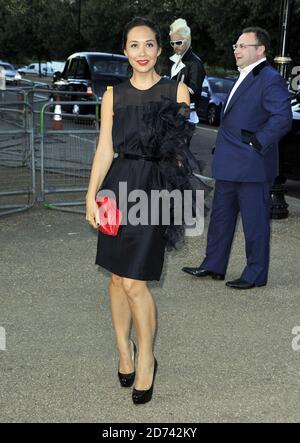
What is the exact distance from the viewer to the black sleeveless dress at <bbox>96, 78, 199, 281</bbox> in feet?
11.4

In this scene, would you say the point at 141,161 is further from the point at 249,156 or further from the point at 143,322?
the point at 249,156

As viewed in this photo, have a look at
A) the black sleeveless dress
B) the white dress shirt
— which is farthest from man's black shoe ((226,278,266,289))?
the black sleeveless dress

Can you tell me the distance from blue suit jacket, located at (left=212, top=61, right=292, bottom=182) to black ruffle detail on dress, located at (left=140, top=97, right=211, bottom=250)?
69.1 inches

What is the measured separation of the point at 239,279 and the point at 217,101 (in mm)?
15752

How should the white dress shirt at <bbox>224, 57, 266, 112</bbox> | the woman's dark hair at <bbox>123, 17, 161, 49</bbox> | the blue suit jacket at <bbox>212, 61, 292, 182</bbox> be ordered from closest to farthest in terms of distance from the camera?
1. the woman's dark hair at <bbox>123, 17, 161, 49</bbox>
2. the blue suit jacket at <bbox>212, 61, 292, 182</bbox>
3. the white dress shirt at <bbox>224, 57, 266, 112</bbox>

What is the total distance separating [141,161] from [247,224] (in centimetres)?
219

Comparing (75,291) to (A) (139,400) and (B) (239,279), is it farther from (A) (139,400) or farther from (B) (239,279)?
(A) (139,400)

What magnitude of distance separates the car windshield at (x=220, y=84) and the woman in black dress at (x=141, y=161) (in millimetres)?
18305

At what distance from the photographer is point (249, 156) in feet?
17.7

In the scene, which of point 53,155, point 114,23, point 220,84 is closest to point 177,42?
point 53,155

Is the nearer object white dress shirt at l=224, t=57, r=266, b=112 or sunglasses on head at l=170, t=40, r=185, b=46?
white dress shirt at l=224, t=57, r=266, b=112

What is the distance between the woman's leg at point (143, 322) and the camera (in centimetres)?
349

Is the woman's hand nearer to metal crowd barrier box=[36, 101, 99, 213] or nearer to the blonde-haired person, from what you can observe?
the blonde-haired person
